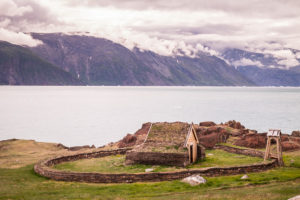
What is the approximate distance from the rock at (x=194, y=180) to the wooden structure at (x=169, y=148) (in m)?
6.74

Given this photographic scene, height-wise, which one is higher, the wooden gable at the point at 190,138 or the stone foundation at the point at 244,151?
the wooden gable at the point at 190,138

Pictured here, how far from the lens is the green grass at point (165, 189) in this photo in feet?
73.7

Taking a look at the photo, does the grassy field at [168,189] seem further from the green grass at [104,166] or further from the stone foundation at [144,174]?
the green grass at [104,166]

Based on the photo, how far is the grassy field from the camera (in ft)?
73.5

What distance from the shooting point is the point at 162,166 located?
34312 millimetres

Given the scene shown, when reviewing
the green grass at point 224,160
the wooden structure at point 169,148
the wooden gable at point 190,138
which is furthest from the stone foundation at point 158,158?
the wooden gable at point 190,138

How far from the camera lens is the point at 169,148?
1394 inches

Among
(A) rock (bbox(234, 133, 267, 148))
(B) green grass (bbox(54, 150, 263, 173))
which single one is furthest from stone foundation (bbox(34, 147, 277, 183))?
(A) rock (bbox(234, 133, 267, 148))

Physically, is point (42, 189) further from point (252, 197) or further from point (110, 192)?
point (252, 197)

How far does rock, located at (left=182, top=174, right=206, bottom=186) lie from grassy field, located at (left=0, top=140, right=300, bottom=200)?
0.46 meters

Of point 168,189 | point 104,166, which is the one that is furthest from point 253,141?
point 168,189

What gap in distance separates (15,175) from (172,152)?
1567 cm

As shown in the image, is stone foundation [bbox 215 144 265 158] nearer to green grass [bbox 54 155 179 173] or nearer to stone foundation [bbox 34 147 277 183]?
stone foundation [bbox 34 147 277 183]

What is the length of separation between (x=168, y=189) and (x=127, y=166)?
10655 millimetres
